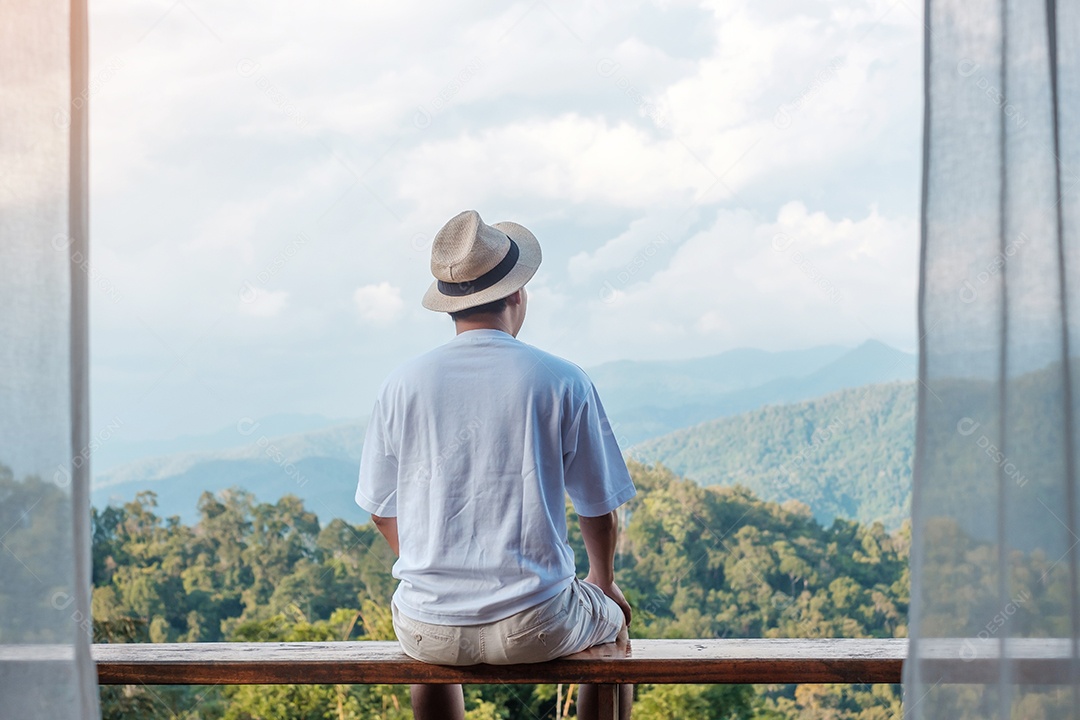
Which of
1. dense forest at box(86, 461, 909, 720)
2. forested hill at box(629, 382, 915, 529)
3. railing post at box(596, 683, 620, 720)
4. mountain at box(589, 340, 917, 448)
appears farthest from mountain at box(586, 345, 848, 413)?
railing post at box(596, 683, 620, 720)

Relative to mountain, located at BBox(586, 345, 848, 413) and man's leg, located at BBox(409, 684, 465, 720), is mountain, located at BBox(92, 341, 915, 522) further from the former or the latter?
man's leg, located at BBox(409, 684, 465, 720)

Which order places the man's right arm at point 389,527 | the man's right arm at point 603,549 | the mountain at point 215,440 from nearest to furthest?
1. the man's right arm at point 603,549
2. the man's right arm at point 389,527
3. the mountain at point 215,440

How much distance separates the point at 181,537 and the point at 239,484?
429 mm

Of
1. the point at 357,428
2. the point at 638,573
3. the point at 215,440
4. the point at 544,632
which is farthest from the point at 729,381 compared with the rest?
the point at 544,632

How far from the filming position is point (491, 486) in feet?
4.76

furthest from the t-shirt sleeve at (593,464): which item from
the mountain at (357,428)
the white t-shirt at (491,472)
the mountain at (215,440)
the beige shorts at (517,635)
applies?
the mountain at (215,440)

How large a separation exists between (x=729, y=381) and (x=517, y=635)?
5410 millimetres

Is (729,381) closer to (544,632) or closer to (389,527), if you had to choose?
(389,527)

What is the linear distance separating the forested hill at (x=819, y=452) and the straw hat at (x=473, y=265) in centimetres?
369

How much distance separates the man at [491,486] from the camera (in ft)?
4.73

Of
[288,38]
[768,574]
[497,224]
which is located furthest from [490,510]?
[288,38]

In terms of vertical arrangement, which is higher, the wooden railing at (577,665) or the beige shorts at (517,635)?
the beige shorts at (517,635)

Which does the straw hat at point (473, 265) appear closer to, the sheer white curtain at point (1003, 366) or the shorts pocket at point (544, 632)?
the shorts pocket at point (544, 632)

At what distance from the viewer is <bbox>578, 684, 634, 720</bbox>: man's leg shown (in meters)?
1.58
